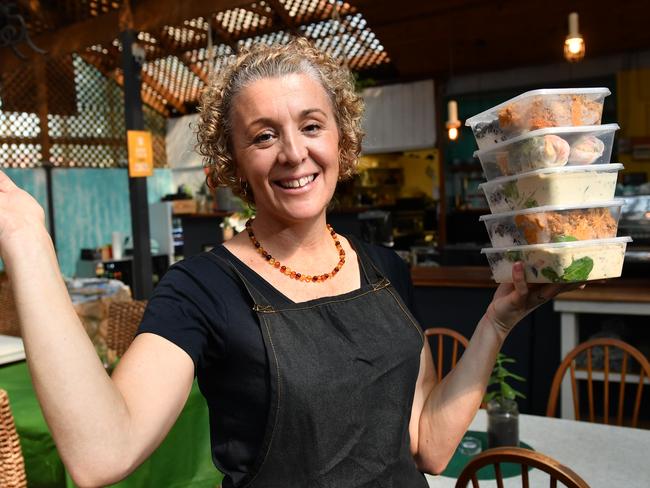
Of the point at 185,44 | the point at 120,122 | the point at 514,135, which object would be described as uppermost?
the point at 185,44

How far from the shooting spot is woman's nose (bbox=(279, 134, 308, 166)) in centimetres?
107

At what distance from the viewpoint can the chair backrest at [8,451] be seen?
180 centimetres

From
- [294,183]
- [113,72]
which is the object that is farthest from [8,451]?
[113,72]

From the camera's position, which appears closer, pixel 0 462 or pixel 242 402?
pixel 242 402

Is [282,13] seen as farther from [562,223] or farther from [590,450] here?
[562,223]

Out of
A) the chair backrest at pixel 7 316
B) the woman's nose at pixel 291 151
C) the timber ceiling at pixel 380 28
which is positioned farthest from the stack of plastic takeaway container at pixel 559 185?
the timber ceiling at pixel 380 28

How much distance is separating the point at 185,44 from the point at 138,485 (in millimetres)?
8445

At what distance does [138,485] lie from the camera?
6.77 ft

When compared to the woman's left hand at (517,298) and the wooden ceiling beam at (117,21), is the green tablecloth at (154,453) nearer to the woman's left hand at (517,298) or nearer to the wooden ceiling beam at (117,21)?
the woman's left hand at (517,298)

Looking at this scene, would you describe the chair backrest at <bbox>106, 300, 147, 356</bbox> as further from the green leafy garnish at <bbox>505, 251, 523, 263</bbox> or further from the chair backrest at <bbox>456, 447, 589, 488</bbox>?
the green leafy garnish at <bbox>505, 251, 523, 263</bbox>

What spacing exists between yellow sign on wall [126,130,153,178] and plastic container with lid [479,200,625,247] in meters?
4.24

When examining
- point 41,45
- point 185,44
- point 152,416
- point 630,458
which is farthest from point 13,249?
point 185,44

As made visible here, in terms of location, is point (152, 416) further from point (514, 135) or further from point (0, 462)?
point (0, 462)

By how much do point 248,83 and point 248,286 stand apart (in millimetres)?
376
